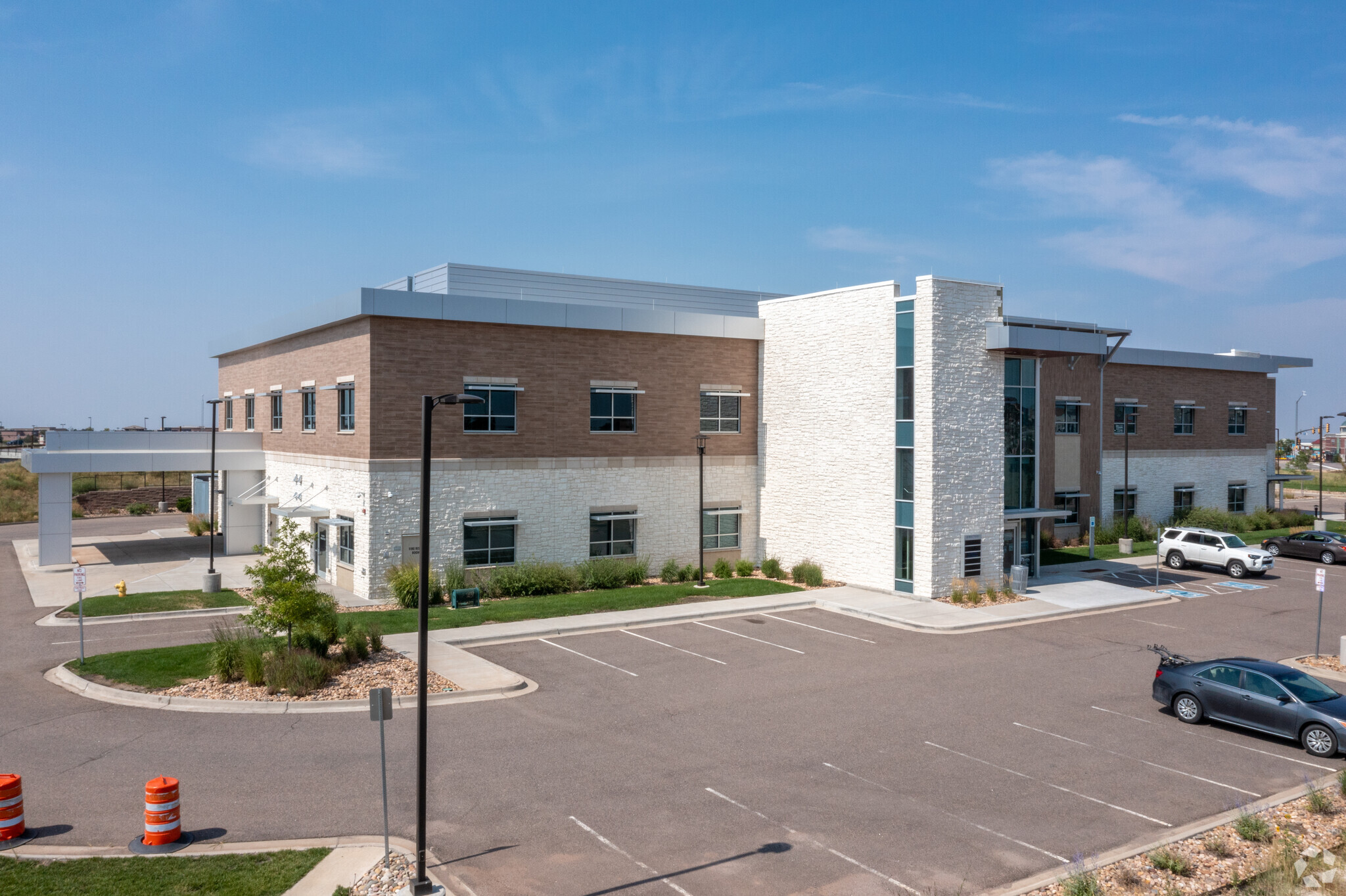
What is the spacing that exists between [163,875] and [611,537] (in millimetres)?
22610

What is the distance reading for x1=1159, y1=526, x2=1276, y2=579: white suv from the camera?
35.2m

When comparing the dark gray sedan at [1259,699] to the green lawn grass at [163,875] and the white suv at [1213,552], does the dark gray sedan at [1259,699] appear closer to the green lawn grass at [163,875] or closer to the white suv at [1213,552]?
the green lawn grass at [163,875]

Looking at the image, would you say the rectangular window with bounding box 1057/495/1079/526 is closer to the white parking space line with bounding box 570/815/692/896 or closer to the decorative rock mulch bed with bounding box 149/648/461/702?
the decorative rock mulch bed with bounding box 149/648/461/702

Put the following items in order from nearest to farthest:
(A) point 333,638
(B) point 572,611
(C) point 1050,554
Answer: (A) point 333,638, (B) point 572,611, (C) point 1050,554

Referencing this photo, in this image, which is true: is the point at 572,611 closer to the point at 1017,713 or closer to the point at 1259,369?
the point at 1017,713

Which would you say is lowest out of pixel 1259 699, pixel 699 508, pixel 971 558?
pixel 1259 699

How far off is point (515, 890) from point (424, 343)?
2107 centimetres

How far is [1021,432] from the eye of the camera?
32562 millimetres

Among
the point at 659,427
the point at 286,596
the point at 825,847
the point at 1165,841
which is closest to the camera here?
the point at 825,847

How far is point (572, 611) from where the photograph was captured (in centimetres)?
2662

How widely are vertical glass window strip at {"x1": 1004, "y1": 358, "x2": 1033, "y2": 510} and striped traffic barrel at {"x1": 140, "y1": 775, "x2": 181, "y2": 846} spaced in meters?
27.3

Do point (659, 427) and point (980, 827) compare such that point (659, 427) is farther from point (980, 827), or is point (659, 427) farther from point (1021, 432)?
point (980, 827)

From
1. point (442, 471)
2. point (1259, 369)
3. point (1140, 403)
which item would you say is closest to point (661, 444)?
point (442, 471)

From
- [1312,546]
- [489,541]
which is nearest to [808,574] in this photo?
[489,541]
